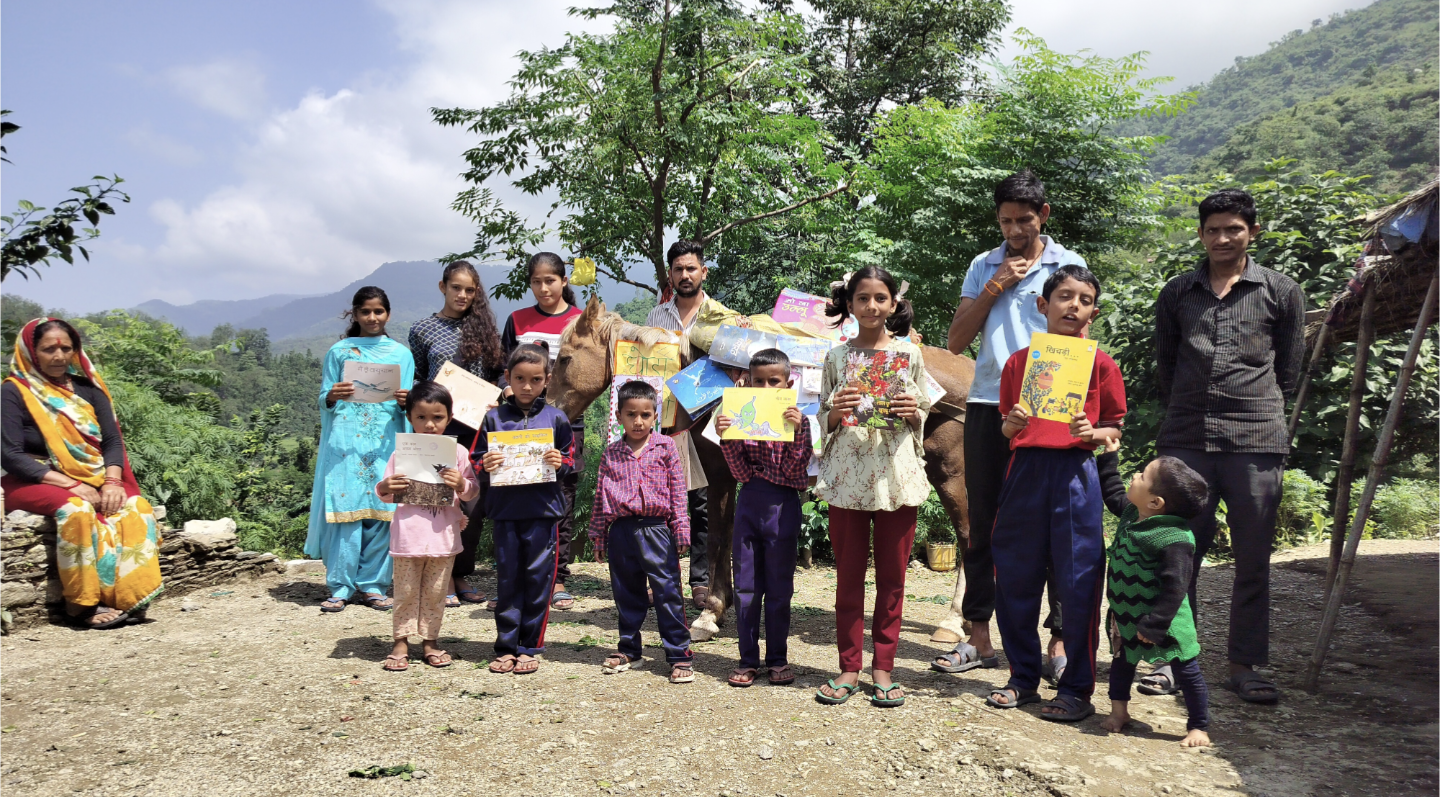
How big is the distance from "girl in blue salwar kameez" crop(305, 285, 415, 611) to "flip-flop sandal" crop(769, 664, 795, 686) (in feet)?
9.97

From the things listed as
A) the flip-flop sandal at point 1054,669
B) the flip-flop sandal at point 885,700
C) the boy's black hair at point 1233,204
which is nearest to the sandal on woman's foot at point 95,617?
the flip-flop sandal at point 885,700

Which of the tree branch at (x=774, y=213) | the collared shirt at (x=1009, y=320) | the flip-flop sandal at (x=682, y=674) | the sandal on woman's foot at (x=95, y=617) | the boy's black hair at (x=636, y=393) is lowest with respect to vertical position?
the sandal on woman's foot at (x=95, y=617)

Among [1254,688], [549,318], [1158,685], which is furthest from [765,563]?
[549,318]

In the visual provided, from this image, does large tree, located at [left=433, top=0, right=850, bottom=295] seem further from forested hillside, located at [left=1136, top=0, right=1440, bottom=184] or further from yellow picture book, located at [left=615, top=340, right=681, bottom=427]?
forested hillside, located at [left=1136, top=0, right=1440, bottom=184]

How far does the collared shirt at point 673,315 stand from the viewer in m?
5.30

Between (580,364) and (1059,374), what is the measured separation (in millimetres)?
2923

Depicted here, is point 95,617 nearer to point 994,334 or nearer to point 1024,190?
point 994,334

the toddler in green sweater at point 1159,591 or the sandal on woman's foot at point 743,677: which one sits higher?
the toddler in green sweater at point 1159,591

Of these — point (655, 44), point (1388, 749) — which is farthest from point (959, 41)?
point (1388, 749)

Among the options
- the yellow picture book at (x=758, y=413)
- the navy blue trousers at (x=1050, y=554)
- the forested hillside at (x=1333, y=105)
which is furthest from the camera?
the forested hillside at (x=1333, y=105)

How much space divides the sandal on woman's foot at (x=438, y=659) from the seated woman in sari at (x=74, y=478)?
8.15ft

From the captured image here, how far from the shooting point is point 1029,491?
380 centimetres

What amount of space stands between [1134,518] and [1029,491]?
445 mm

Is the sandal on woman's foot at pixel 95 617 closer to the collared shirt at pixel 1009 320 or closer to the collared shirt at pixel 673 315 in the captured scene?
the collared shirt at pixel 673 315
